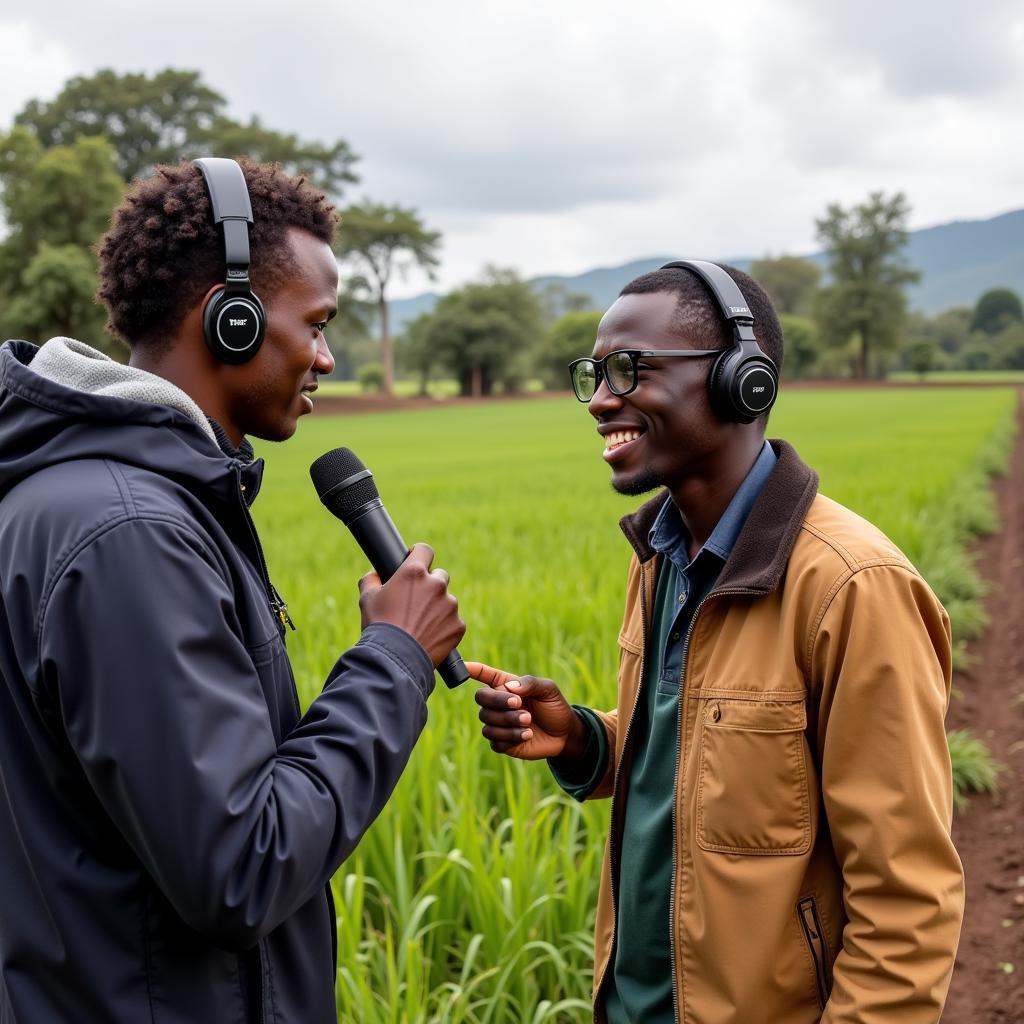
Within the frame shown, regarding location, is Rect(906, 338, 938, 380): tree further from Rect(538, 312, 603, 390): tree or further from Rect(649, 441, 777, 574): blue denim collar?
Rect(649, 441, 777, 574): blue denim collar

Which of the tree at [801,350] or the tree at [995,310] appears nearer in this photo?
the tree at [801,350]

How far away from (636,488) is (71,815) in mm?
1146

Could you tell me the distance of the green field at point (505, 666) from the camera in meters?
2.92

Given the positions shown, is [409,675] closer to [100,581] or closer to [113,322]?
[100,581]

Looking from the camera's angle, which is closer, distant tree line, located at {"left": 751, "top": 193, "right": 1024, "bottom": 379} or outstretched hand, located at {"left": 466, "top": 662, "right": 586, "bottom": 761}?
outstretched hand, located at {"left": 466, "top": 662, "right": 586, "bottom": 761}

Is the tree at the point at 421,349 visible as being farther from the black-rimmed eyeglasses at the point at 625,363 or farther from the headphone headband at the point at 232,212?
the headphone headband at the point at 232,212

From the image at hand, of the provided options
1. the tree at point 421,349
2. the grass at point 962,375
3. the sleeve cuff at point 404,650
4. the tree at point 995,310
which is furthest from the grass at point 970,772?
the tree at point 995,310

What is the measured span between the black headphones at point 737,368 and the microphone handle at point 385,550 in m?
0.66

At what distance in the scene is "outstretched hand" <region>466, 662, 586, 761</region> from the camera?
212 cm

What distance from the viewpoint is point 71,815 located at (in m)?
1.39

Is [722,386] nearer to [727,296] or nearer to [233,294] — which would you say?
[727,296]

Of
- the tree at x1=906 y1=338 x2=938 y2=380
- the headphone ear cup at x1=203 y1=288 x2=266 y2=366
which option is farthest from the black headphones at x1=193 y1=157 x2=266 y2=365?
the tree at x1=906 y1=338 x2=938 y2=380

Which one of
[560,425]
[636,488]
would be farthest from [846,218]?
[636,488]

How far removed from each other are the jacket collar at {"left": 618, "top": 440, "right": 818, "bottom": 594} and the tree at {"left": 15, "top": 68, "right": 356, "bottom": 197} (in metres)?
58.0
